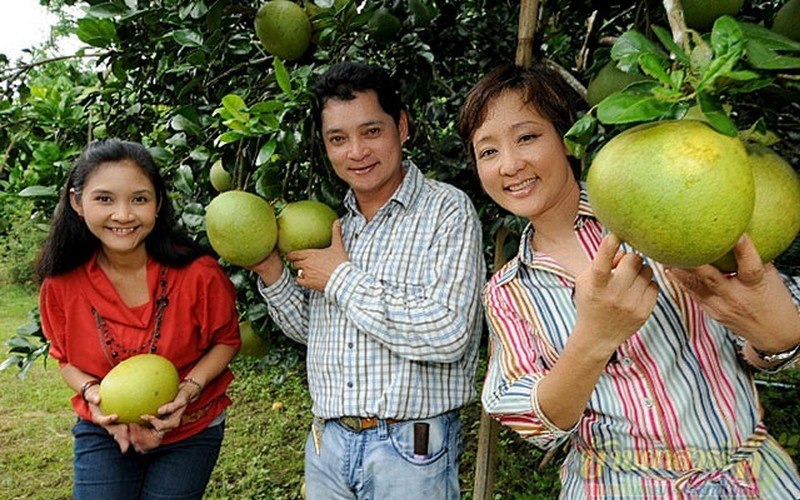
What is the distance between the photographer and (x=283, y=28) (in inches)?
70.2

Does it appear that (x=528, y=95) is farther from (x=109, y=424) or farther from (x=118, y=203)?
(x=109, y=424)

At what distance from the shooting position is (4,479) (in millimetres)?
3990

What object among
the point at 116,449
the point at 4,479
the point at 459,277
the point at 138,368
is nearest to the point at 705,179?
the point at 459,277

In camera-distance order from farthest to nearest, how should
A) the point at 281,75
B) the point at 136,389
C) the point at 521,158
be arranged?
the point at 136,389, the point at 281,75, the point at 521,158

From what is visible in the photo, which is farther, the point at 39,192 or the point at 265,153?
the point at 39,192

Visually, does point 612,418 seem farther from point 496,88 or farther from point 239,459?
point 239,459

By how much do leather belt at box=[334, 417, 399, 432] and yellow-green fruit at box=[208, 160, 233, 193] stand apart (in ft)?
2.44

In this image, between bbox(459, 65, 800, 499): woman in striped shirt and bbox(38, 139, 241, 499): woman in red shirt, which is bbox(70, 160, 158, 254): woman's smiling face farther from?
bbox(459, 65, 800, 499): woman in striped shirt

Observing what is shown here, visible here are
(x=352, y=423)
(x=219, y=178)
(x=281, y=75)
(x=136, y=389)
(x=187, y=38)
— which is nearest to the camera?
(x=281, y=75)

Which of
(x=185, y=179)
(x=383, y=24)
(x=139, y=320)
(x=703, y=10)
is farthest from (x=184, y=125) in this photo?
(x=703, y=10)

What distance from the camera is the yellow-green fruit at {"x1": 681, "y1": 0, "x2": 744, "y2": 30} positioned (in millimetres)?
1105

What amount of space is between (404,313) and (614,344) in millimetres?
652

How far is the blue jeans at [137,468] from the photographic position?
2008 mm

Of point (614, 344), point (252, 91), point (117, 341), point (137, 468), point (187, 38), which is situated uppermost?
point (187, 38)
